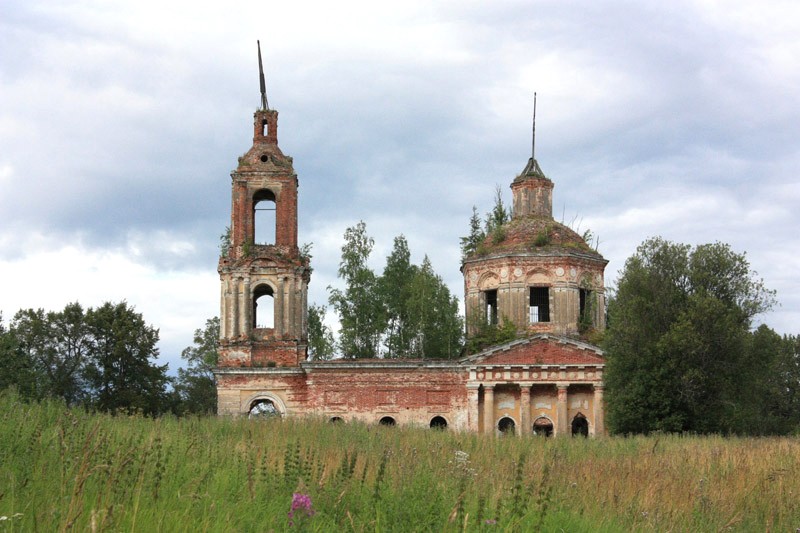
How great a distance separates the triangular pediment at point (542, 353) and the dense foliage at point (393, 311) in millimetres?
6644

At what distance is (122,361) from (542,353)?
20.9m

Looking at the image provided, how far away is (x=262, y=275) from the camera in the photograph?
34.4 m

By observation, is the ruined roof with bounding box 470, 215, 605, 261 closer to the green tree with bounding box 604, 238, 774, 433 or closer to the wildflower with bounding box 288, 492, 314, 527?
the green tree with bounding box 604, 238, 774, 433

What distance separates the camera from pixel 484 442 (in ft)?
50.8

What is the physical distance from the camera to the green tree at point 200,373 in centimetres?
5097

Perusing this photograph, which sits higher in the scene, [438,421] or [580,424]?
[438,421]

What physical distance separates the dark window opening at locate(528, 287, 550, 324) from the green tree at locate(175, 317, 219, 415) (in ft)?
66.8

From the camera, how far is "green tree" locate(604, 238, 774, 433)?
2783 cm

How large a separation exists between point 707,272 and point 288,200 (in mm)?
15496

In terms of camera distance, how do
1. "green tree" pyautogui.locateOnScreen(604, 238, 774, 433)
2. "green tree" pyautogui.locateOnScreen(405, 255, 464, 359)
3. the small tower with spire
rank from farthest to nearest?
"green tree" pyautogui.locateOnScreen(405, 255, 464, 359) < the small tower with spire < "green tree" pyautogui.locateOnScreen(604, 238, 774, 433)

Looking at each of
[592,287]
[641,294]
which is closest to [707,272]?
[641,294]

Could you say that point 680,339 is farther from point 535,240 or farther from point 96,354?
point 96,354

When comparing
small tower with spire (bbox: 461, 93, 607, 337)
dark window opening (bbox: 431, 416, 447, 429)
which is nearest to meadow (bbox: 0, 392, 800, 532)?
dark window opening (bbox: 431, 416, 447, 429)

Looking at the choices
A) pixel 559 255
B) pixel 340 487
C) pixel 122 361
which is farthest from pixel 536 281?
pixel 340 487
